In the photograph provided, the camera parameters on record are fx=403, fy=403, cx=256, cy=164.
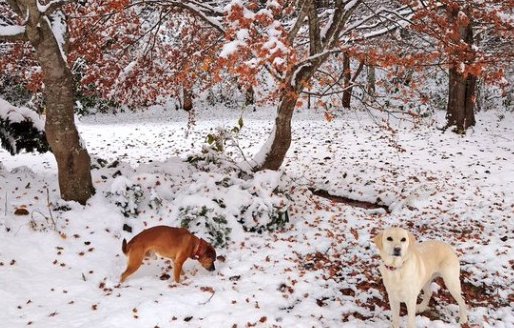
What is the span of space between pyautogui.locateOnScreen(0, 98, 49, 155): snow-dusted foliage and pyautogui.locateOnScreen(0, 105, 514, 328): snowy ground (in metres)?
0.67

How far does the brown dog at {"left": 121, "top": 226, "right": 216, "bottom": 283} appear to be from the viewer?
5961 millimetres

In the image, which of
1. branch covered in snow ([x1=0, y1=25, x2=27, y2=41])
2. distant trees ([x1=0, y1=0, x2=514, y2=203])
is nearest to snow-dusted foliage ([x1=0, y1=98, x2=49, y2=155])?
distant trees ([x1=0, y1=0, x2=514, y2=203])

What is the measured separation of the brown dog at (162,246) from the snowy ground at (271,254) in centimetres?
31

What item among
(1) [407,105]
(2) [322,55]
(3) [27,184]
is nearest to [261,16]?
(2) [322,55]

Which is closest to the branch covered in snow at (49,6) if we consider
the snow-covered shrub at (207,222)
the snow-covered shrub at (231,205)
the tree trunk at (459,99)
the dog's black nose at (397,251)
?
the snow-covered shrub at (231,205)

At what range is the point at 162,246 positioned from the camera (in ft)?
19.8

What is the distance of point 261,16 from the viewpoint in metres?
6.61

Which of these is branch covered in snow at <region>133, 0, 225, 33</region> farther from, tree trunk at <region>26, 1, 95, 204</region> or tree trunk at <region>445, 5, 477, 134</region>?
tree trunk at <region>445, 5, 477, 134</region>

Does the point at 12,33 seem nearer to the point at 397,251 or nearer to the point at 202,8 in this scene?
the point at 202,8

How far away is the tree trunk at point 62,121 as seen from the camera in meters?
7.05

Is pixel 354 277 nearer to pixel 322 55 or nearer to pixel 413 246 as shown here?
pixel 413 246

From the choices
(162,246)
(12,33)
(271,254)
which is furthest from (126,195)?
(12,33)

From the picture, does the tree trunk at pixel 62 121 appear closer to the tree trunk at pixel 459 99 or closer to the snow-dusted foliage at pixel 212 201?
the snow-dusted foliage at pixel 212 201

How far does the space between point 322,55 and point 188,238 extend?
5499 mm
